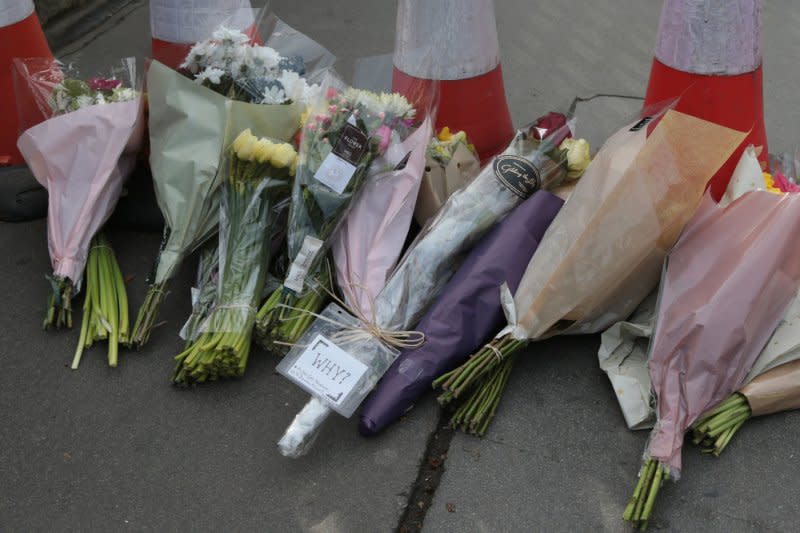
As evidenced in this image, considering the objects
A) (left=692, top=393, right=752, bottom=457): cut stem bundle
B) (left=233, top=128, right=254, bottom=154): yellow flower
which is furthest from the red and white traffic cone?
(left=692, top=393, right=752, bottom=457): cut stem bundle

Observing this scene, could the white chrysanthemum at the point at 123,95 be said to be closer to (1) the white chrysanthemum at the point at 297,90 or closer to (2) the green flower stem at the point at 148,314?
(1) the white chrysanthemum at the point at 297,90

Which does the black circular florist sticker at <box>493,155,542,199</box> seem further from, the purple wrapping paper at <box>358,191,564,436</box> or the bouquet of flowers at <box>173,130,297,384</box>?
the bouquet of flowers at <box>173,130,297,384</box>

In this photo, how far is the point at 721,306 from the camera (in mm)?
2391

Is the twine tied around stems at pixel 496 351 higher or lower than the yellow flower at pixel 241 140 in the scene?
lower

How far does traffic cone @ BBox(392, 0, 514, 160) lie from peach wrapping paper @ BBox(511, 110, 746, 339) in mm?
838

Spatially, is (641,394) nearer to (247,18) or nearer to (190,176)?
(190,176)

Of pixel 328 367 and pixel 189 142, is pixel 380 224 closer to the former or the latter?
pixel 328 367

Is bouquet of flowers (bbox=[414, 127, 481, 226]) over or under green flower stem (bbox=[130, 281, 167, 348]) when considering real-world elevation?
over

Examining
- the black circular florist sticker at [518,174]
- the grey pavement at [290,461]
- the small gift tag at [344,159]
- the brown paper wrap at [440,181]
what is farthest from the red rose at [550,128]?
the grey pavement at [290,461]

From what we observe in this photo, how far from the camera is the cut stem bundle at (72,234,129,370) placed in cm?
280

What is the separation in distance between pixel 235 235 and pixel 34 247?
98 cm

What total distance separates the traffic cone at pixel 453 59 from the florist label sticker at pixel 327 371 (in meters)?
1.08

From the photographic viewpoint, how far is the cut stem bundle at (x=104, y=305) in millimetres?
2797

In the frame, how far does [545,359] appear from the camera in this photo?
278 centimetres
